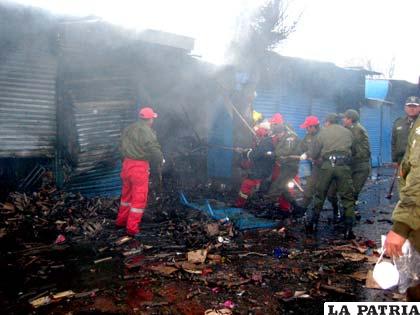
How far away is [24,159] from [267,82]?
785 cm

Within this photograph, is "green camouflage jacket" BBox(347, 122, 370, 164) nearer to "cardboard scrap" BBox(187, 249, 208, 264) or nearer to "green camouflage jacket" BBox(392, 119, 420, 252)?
"cardboard scrap" BBox(187, 249, 208, 264)

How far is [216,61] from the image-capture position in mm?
9828

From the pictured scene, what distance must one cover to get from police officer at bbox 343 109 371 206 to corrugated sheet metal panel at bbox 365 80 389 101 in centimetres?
1024

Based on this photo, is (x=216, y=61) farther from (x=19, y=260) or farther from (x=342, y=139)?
(x=19, y=260)

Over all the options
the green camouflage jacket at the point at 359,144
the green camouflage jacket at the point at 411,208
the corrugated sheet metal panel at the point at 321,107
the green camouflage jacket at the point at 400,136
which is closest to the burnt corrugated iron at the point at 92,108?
the green camouflage jacket at the point at 359,144

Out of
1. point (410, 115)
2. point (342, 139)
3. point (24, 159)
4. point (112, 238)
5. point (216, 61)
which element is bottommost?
point (112, 238)

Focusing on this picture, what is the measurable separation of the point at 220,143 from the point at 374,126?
10.8 metres

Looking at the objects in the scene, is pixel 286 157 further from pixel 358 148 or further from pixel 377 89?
pixel 377 89

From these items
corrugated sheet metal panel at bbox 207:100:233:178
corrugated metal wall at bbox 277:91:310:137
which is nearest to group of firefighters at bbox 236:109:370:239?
corrugated sheet metal panel at bbox 207:100:233:178

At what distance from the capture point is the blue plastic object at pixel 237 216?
7.03 meters

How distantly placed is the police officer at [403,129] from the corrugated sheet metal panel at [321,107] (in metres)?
6.73

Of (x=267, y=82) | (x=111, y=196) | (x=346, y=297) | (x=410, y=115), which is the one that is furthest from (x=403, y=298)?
(x=267, y=82)

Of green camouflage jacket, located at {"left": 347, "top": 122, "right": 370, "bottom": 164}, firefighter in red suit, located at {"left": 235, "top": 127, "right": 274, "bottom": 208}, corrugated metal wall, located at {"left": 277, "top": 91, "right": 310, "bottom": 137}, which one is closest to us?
green camouflage jacket, located at {"left": 347, "top": 122, "right": 370, "bottom": 164}

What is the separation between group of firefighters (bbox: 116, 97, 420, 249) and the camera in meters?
6.27
